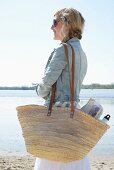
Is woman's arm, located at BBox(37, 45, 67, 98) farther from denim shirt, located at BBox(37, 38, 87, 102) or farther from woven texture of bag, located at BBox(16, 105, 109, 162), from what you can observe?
woven texture of bag, located at BBox(16, 105, 109, 162)

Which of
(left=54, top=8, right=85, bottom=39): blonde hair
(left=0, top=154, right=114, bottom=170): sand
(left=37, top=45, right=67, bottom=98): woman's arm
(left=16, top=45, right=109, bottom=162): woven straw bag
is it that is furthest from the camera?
(left=0, top=154, right=114, bottom=170): sand

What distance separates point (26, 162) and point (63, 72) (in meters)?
5.39

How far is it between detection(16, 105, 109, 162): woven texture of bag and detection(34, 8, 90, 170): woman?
11cm

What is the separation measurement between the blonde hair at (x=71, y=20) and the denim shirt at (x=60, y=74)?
145 mm

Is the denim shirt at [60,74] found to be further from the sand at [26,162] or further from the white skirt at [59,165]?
the sand at [26,162]

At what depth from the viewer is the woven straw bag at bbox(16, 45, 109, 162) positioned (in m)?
3.22

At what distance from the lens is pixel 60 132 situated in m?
3.23

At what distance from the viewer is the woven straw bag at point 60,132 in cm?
322

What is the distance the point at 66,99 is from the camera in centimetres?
336

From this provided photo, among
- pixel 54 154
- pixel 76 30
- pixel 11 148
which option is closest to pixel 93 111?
pixel 54 154

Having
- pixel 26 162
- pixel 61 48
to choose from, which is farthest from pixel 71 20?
pixel 26 162

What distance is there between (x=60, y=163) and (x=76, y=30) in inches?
39.3

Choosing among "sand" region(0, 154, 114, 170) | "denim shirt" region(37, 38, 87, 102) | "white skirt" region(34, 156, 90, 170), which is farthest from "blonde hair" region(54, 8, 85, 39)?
"sand" region(0, 154, 114, 170)

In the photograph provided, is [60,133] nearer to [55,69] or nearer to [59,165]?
[59,165]
